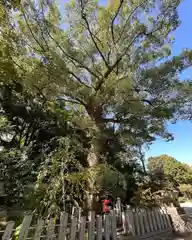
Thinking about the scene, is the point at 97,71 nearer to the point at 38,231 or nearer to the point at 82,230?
the point at 82,230

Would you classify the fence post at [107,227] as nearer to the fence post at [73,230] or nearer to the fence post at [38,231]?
the fence post at [73,230]

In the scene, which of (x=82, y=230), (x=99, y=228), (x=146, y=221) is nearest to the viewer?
(x=82, y=230)

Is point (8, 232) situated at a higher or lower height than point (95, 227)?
lower

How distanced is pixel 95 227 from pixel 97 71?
444 cm

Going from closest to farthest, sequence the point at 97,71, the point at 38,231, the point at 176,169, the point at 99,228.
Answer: the point at 38,231, the point at 99,228, the point at 97,71, the point at 176,169

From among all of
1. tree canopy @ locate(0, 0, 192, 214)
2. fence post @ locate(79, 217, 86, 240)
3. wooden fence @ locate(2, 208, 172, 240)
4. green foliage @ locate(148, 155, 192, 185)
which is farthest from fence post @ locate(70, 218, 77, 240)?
green foliage @ locate(148, 155, 192, 185)

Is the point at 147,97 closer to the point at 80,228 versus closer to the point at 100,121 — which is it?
the point at 100,121

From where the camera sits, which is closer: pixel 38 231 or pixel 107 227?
pixel 38 231

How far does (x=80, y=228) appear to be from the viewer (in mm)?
2625

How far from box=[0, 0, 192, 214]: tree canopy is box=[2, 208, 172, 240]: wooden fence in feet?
3.20

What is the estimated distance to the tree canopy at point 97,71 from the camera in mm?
4750

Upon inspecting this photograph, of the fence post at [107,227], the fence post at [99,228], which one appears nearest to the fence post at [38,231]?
the fence post at [99,228]

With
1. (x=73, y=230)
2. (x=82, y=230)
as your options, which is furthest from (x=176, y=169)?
(x=73, y=230)

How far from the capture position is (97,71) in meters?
5.70
